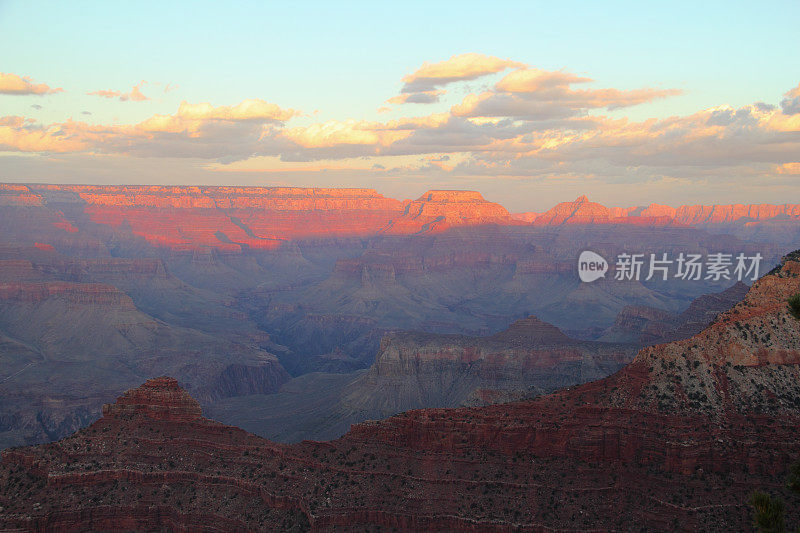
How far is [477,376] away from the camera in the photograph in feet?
334

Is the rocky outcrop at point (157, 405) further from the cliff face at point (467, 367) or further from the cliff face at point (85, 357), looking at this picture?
the cliff face at point (85, 357)

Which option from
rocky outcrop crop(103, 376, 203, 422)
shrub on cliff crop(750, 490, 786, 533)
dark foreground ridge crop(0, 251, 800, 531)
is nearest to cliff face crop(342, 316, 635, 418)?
rocky outcrop crop(103, 376, 203, 422)

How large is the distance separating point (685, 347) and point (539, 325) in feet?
246

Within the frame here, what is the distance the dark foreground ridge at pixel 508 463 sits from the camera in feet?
120

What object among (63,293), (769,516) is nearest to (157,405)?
(769,516)

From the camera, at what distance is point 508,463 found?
40031mm

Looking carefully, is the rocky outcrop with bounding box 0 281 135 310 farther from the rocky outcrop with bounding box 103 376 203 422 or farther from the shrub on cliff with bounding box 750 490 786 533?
the shrub on cliff with bounding box 750 490 786 533

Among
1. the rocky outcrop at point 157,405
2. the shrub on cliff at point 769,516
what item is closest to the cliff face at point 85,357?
the rocky outcrop at point 157,405

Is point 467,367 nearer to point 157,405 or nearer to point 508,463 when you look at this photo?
point 157,405

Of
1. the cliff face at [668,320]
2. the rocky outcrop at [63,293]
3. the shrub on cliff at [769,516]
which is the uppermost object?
the shrub on cliff at [769,516]

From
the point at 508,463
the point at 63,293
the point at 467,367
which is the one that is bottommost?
the point at 63,293

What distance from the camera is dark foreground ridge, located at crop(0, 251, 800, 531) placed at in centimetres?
3650

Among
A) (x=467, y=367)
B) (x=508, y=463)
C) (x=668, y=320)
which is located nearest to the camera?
(x=508, y=463)

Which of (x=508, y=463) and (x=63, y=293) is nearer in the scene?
(x=508, y=463)
